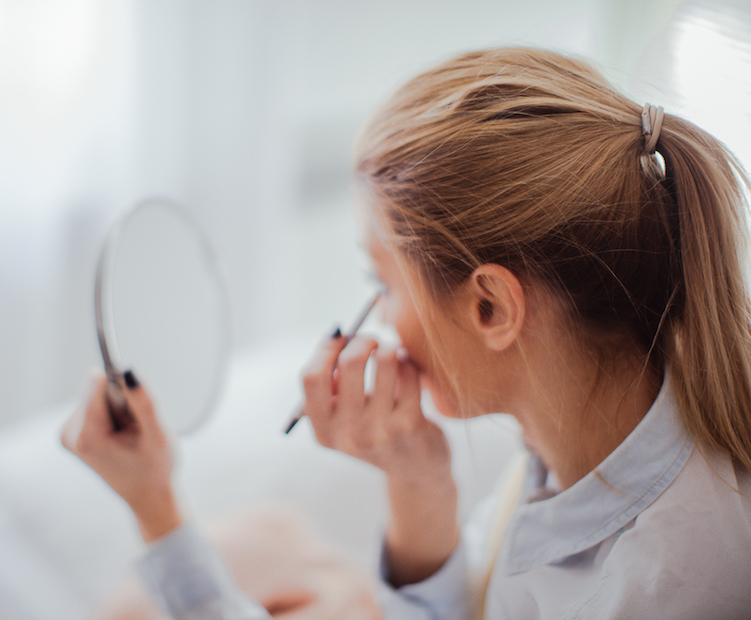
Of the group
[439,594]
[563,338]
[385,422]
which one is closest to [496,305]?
[563,338]

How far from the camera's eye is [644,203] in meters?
0.47

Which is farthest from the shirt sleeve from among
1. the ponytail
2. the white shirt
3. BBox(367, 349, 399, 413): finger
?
the ponytail

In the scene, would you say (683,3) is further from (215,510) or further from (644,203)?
(215,510)

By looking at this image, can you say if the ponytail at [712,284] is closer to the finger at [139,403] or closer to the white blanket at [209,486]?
the white blanket at [209,486]

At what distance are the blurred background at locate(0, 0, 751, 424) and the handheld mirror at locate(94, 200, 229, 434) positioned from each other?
68 mm

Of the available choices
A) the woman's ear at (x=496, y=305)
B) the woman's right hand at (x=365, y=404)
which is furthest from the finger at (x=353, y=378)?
the woman's ear at (x=496, y=305)

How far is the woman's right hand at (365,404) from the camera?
1.85 feet

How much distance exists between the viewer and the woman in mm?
453

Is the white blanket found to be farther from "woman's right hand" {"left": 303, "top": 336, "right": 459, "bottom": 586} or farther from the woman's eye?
the woman's eye

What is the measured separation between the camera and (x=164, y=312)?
0.68 metres

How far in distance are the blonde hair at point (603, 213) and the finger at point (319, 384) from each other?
0.58ft

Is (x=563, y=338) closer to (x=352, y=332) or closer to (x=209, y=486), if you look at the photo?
(x=352, y=332)

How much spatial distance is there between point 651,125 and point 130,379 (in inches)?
21.4

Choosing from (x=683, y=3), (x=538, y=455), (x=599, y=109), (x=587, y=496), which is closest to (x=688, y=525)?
(x=587, y=496)
